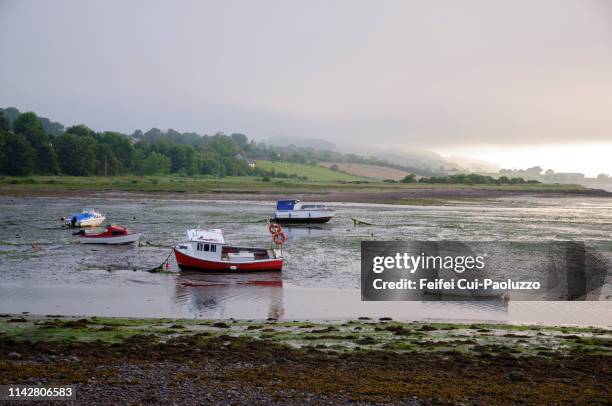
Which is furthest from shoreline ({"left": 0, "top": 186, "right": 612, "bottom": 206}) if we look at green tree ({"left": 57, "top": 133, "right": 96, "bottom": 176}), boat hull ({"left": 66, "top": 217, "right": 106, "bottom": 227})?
boat hull ({"left": 66, "top": 217, "right": 106, "bottom": 227})

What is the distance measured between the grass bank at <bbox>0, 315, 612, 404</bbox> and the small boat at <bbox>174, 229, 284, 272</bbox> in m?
11.6

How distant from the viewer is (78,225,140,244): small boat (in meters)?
42.8

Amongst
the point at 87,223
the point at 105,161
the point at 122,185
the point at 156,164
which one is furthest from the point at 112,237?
the point at 156,164

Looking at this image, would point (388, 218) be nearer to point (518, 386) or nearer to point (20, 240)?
point (20, 240)

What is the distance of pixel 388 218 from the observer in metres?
65.7

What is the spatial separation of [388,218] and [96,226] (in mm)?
28988

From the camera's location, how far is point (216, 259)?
108 ft

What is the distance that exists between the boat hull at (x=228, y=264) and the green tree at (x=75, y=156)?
10205cm

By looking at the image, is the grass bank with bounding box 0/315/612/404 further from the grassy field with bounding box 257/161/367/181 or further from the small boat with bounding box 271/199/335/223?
the grassy field with bounding box 257/161/367/181

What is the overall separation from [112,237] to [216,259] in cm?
1323

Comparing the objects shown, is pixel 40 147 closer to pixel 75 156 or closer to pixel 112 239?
pixel 75 156

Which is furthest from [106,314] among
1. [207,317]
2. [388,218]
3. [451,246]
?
[388,218]

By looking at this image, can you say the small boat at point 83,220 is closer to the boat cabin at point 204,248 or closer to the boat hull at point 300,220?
the boat hull at point 300,220

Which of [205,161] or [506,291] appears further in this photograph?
[205,161]
